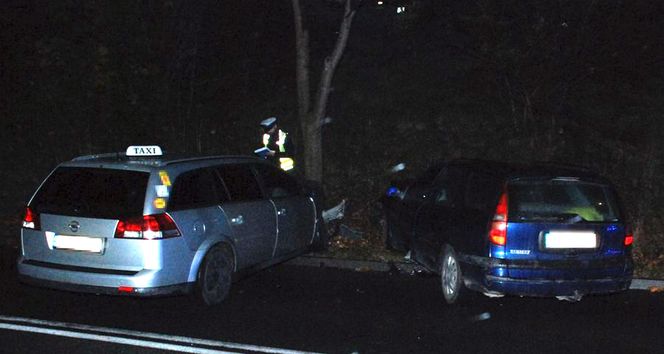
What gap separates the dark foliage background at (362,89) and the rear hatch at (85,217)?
5.46 meters

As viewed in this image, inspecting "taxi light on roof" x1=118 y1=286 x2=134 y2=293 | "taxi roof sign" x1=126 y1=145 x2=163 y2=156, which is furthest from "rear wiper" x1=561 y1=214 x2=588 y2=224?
"taxi roof sign" x1=126 y1=145 x2=163 y2=156

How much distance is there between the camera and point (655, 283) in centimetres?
845

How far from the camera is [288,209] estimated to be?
28.2 ft

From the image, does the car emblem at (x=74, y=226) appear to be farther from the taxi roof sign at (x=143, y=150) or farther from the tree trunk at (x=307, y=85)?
the tree trunk at (x=307, y=85)

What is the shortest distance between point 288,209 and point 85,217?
8.53ft

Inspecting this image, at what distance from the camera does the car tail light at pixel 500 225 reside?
6770 mm

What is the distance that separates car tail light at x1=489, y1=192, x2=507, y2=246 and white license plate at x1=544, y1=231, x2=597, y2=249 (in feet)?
1.33

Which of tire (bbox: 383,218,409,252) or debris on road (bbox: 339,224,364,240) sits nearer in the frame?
tire (bbox: 383,218,409,252)

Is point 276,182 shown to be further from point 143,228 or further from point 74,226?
point 74,226

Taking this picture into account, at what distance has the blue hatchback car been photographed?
267 inches

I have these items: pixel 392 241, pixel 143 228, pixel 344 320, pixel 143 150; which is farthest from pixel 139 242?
pixel 392 241

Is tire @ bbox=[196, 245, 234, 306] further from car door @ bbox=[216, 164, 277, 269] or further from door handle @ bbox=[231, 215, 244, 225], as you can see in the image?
door handle @ bbox=[231, 215, 244, 225]

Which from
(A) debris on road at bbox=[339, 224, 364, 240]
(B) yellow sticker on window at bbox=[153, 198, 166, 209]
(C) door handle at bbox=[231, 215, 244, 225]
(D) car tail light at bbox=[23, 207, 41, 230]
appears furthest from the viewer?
(A) debris on road at bbox=[339, 224, 364, 240]

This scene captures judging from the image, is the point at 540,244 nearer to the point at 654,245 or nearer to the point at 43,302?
the point at 654,245
